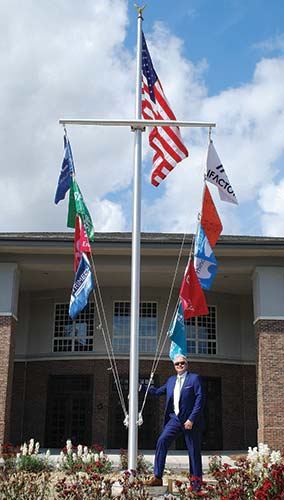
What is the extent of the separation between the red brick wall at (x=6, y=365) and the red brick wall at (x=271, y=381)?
7625 mm

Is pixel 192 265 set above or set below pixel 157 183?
below

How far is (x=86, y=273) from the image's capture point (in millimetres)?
11883

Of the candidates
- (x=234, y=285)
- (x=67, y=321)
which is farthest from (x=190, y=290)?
(x=67, y=321)

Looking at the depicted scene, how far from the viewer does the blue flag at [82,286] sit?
11.8 metres

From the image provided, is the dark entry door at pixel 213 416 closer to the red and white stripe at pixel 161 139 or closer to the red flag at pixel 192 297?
the red flag at pixel 192 297

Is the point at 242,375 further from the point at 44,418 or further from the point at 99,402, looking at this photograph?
the point at 44,418

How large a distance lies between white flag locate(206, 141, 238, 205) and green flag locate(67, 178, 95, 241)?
99.6 inches

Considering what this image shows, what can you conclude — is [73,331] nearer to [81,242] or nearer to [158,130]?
[81,242]

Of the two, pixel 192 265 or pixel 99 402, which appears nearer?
pixel 192 265

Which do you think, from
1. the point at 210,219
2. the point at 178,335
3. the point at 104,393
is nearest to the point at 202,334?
the point at 104,393

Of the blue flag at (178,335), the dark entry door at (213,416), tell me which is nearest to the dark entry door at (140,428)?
the dark entry door at (213,416)

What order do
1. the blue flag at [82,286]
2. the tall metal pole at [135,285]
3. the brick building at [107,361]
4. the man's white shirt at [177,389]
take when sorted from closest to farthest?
1. the man's white shirt at [177,389]
2. the tall metal pole at [135,285]
3. the blue flag at [82,286]
4. the brick building at [107,361]

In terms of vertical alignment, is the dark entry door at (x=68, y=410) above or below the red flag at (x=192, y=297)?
below

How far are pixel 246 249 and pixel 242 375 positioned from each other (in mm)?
7270
